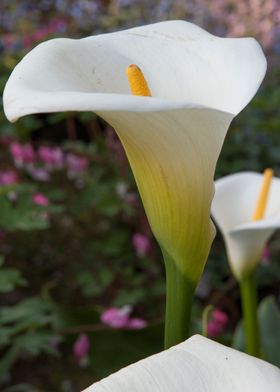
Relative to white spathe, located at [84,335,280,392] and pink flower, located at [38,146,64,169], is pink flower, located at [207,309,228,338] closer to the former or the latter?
pink flower, located at [38,146,64,169]

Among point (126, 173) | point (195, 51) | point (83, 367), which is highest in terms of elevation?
point (195, 51)

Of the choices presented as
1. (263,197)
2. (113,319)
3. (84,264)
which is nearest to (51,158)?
(84,264)

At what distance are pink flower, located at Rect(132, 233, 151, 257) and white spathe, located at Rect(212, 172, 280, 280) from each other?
473mm

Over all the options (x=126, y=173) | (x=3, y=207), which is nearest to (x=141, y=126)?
(x=3, y=207)

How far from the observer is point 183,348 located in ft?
1.11

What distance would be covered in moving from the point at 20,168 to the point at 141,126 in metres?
1.02

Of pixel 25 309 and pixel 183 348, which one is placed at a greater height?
pixel 183 348

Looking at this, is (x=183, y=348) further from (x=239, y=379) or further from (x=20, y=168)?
(x=20, y=168)

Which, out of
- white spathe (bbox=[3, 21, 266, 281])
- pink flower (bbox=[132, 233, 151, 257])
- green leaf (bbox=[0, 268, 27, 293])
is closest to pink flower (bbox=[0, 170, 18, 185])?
pink flower (bbox=[132, 233, 151, 257])

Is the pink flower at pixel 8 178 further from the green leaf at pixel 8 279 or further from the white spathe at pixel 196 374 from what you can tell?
the white spathe at pixel 196 374

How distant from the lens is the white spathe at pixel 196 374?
0.31 m

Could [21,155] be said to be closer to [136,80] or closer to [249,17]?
[136,80]

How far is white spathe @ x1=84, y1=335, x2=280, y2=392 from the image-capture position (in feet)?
1.01

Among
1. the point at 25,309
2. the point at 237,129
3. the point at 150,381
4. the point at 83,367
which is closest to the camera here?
the point at 150,381
